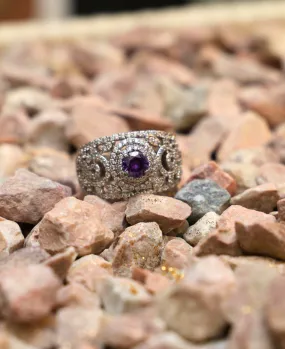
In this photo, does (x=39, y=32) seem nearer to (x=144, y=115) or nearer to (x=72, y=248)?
(x=144, y=115)

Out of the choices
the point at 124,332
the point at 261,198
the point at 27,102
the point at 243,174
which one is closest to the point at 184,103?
the point at 27,102

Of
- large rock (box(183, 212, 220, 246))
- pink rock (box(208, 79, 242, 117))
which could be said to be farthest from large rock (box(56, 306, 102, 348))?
pink rock (box(208, 79, 242, 117))

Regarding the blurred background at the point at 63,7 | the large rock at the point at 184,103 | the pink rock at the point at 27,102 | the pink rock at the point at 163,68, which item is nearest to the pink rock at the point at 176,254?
the large rock at the point at 184,103

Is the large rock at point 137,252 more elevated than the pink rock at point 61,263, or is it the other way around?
the pink rock at point 61,263

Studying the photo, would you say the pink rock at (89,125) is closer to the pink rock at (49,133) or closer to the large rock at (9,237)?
the pink rock at (49,133)

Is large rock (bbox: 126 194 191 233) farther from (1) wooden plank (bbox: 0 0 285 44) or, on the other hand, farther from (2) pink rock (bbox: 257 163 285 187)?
(1) wooden plank (bbox: 0 0 285 44)

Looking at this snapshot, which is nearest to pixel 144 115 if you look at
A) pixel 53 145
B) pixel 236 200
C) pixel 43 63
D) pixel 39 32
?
pixel 53 145
